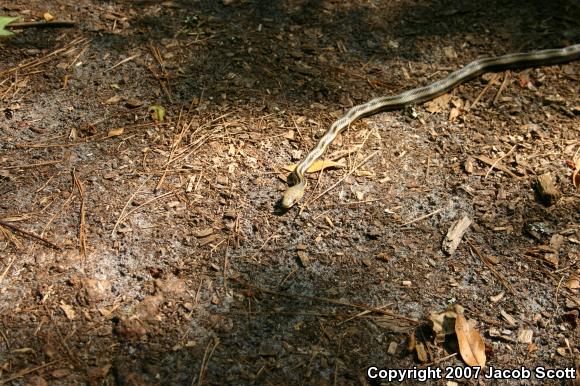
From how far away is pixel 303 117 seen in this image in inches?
179

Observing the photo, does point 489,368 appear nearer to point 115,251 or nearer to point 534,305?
point 534,305

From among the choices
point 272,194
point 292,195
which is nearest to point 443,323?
point 292,195

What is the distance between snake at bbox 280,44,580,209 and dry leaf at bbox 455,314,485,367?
132 cm

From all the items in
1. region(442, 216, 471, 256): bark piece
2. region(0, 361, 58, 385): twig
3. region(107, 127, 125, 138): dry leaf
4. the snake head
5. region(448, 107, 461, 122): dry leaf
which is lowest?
region(442, 216, 471, 256): bark piece

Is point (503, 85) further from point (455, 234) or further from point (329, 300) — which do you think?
point (329, 300)

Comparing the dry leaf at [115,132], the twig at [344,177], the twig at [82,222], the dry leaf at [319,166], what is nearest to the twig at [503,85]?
the twig at [344,177]

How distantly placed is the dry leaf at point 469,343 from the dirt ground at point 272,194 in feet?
0.20

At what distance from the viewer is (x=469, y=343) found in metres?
3.14

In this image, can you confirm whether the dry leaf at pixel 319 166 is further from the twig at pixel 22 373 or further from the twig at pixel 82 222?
the twig at pixel 22 373

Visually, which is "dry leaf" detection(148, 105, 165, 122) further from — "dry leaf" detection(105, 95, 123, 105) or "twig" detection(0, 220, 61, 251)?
"twig" detection(0, 220, 61, 251)

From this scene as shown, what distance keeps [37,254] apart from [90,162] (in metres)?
0.84

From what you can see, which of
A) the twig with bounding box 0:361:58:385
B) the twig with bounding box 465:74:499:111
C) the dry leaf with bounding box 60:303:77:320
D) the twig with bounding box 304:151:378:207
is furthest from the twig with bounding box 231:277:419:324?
the twig with bounding box 465:74:499:111

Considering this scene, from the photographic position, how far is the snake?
401cm

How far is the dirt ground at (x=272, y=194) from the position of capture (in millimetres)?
Result: 3145
